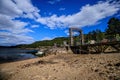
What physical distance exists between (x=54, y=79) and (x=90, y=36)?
3533 inches

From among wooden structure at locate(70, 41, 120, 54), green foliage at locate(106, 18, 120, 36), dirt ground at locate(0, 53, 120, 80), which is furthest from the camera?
green foliage at locate(106, 18, 120, 36)

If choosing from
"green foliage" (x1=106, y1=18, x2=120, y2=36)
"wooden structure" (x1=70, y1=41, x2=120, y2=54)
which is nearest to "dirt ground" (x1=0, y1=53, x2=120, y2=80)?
"wooden structure" (x1=70, y1=41, x2=120, y2=54)

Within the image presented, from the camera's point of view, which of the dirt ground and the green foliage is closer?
the dirt ground

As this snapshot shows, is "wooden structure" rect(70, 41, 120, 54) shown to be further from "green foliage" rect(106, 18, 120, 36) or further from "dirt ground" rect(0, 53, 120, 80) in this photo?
"green foliage" rect(106, 18, 120, 36)

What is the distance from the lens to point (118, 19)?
69.9m

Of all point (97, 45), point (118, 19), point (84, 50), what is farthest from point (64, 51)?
point (118, 19)

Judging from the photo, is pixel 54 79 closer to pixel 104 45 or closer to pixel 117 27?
pixel 104 45

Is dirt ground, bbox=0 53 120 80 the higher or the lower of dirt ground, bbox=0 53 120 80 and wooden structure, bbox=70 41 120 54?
the lower

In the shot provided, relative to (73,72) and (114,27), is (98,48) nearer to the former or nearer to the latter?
(73,72)

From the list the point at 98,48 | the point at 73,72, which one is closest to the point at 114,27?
the point at 98,48

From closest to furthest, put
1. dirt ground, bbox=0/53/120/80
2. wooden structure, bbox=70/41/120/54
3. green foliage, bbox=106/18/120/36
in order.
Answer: dirt ground, bbox=0/53/120/80
wooden structure, bbox=70/41/120/54
green foliage, bbox=106/18/120/36

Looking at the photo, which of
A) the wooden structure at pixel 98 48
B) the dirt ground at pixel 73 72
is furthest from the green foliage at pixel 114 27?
the dirt ground at pixel 73 72

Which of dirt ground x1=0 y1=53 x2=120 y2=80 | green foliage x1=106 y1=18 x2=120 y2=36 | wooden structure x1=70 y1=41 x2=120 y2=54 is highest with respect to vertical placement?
green foliage x1=106 y1=18 x2=120 y2=36

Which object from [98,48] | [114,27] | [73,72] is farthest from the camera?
[114,27]
